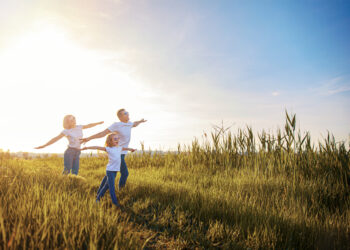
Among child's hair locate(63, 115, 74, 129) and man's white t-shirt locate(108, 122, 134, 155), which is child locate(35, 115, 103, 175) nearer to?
child's hair locate(63, 115, 74, 129)

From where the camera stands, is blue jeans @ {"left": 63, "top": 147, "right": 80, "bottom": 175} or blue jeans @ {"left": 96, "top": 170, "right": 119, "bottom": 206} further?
blue jeans @ {"left": 63, "top": 147, "right": 80, "bottom": 175}

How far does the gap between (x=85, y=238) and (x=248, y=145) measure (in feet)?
20.7

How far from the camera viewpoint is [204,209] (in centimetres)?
389

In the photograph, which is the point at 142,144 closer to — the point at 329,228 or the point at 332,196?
the point at 332,196

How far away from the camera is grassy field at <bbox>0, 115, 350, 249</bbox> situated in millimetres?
2344

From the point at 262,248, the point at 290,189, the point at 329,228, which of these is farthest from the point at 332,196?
the point at 262,248

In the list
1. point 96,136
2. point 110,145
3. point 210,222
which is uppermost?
point 96,136

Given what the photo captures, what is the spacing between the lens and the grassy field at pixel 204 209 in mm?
2344

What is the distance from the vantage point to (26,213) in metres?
A: 2.51

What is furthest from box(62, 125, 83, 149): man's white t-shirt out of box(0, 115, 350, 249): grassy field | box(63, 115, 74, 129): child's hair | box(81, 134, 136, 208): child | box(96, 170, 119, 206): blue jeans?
box(96, 170, 119, 206): blue jeans

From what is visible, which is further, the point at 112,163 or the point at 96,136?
the point at 96,136

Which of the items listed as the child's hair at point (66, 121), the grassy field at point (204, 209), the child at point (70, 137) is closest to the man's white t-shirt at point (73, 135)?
the child at point (70, 137)

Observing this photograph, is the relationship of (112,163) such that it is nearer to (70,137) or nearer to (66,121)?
(70,137)

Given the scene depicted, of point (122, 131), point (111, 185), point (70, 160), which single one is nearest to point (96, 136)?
point (122, 131)
